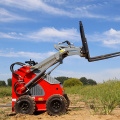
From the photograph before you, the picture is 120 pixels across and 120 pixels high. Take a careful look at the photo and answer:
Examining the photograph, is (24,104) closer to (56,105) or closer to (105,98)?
(56,105)

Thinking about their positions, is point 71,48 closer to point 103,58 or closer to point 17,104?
point 103,58

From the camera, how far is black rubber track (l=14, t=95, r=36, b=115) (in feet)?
21.2

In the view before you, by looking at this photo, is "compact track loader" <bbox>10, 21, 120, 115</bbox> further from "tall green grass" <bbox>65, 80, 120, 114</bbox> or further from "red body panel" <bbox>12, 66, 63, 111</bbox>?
"tall green grass" <bbox>65, 80, 120, 114</bbox>

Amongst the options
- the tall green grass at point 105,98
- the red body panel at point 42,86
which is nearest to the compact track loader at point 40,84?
the red body panel at point 42,86

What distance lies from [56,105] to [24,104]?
1.23 m

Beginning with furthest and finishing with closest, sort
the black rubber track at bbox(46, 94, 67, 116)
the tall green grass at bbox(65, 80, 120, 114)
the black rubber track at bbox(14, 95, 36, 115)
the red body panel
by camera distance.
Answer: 1. the red body panel
2. the black rubber track at bbox(14, 95, 36, 115)
3. the black rubber track at bbox(46, 94, 67, 116)
4. the tall green grass at bbox(65, 80, 120, 114)

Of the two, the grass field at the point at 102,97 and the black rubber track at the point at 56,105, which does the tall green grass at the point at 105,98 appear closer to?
the grass field at the point at 102,97

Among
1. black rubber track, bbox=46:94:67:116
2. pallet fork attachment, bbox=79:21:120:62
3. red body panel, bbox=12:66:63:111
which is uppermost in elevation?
pallet fork attachment, bbox=79:21:120:62

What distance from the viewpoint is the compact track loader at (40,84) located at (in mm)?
6500

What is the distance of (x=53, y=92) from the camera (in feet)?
21.7

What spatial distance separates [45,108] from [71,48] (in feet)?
8.37

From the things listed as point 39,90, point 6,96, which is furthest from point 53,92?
point 6,96

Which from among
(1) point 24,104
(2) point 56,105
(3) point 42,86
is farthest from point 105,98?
(1) point 24,104

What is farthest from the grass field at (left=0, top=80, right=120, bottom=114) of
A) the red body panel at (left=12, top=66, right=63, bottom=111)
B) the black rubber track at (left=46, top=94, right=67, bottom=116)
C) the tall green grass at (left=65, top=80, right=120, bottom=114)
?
the red body panel at (left=12, top=66, right=63, bottom=111)
